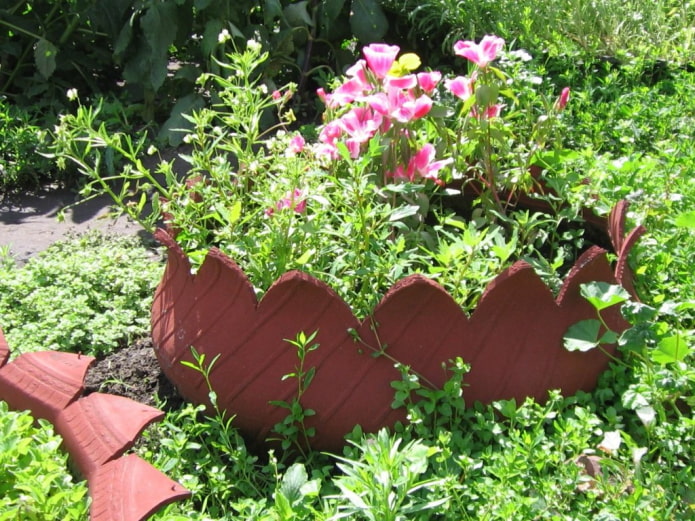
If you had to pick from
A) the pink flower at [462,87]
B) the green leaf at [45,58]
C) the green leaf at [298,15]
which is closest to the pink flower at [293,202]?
the pink flower at [462,87]

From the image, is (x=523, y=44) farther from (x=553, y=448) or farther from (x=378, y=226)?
(x=553, y=448)

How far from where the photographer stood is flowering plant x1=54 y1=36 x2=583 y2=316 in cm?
202

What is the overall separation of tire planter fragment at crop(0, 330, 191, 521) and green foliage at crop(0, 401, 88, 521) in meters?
0.04

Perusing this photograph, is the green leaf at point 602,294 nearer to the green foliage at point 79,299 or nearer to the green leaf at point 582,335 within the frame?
the green leaf at point 582,335

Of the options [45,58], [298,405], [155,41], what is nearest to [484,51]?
[298,405]

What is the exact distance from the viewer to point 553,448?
1.80 metres

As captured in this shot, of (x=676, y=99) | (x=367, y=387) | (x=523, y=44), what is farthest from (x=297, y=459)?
(x=523, y=44)

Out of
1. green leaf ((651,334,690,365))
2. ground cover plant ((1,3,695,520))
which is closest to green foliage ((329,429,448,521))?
ground cover plant ((1,3,695,520))

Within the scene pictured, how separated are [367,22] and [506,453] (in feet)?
11.1

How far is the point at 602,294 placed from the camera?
1845mm

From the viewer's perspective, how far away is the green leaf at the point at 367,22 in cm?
460

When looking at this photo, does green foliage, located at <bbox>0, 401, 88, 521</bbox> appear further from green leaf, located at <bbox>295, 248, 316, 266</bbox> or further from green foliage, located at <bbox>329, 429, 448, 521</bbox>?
green leaf, located at <bbox>295, 248, 316, 266</bbox>

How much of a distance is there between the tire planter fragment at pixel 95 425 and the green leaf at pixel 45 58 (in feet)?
9.12

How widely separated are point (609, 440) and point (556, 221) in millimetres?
699
